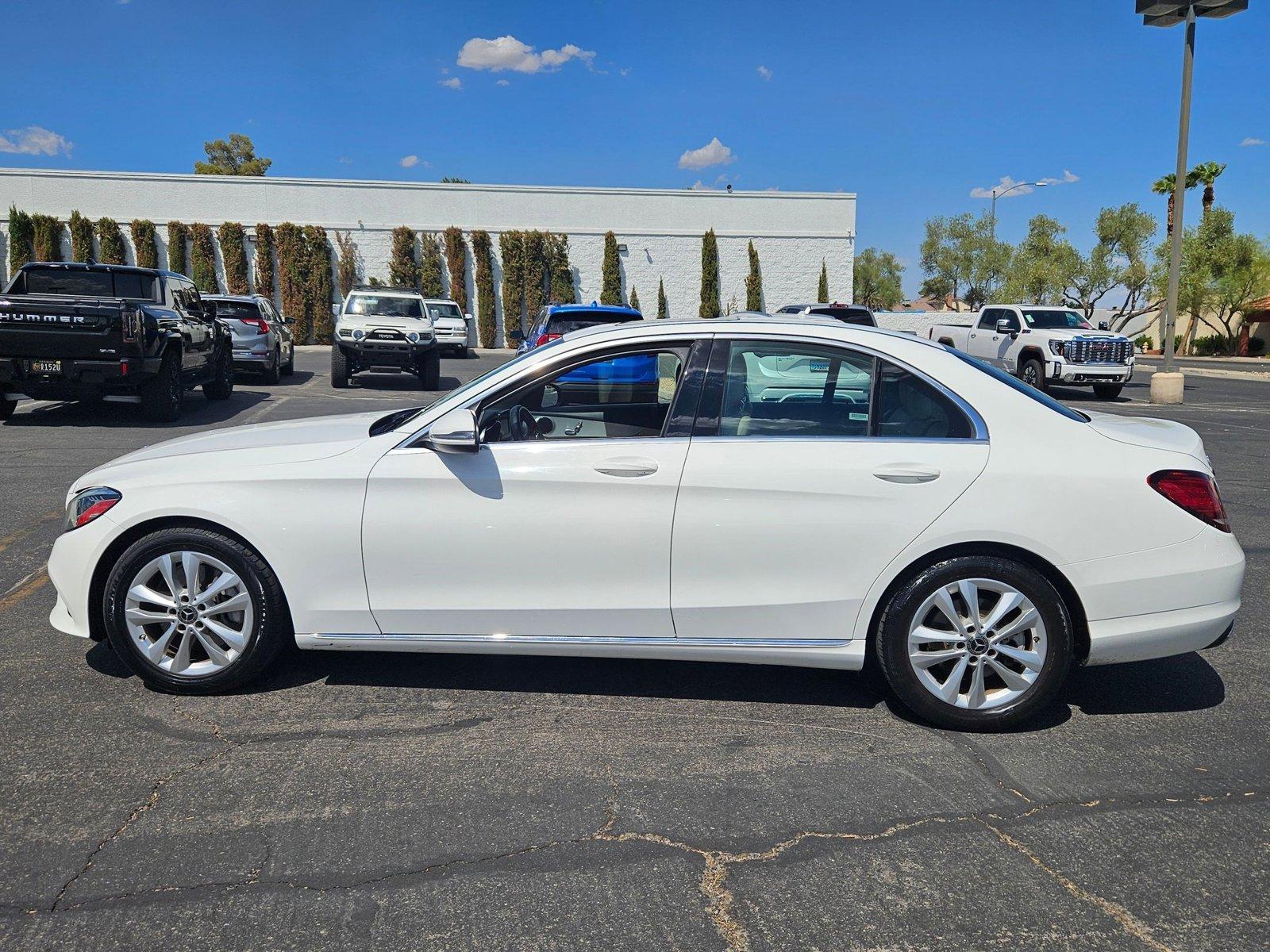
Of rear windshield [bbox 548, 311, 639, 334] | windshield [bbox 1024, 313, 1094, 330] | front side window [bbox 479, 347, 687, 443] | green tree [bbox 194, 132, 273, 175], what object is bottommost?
→ front side window [bbox 479, 347, 687, 443]

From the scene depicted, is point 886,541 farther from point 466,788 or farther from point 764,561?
point 466,788

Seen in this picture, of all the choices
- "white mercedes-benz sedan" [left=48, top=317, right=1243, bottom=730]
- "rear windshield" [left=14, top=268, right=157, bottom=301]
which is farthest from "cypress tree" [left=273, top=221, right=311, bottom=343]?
"white mercedes-benz sedan" [left=48, top=317, right=1243, bottom=730]

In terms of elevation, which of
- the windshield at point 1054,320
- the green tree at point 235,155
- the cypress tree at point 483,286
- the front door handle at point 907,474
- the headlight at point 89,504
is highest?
the green tree at point 235,155

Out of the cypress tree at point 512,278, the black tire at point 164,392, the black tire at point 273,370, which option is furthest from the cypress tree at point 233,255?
the black tire at point 164,392

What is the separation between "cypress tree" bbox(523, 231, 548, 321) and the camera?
39.4 meters

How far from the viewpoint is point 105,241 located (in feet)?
122

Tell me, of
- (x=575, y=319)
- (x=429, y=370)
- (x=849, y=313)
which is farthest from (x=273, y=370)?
(x=849, y=313)

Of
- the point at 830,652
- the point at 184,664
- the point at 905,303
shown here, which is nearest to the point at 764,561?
the point at 830,652

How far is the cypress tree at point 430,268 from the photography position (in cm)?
3894

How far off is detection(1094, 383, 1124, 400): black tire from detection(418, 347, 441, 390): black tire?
1326cm

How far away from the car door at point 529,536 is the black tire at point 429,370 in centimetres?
1473

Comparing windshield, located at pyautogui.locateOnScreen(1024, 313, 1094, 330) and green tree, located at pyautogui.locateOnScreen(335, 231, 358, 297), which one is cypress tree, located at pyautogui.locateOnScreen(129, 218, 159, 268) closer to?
green tree, located at pyautogui.locateOnScreen(335, 231, 358, 297)

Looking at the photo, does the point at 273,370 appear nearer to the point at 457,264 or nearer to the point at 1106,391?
the point at 1106,391

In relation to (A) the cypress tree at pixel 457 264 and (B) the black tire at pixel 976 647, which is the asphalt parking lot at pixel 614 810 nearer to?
(B) the black tire at pixel 976 647
